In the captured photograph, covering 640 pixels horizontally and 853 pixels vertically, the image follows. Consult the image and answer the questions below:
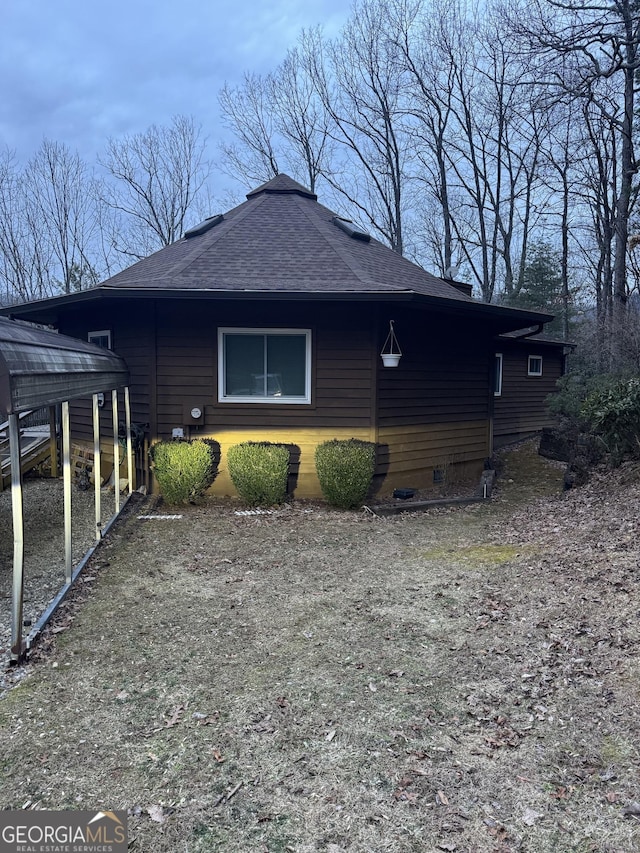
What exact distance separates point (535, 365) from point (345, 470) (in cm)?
1066

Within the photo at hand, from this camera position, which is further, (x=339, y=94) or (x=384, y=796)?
(x=339, y=94)

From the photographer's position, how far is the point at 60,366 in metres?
4.09

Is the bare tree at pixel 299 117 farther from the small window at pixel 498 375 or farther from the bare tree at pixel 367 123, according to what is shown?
the small window at pixel 498 375

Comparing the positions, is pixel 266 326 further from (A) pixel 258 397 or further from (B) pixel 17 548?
(B) pixel 17 548

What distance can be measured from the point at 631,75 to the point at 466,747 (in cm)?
1737

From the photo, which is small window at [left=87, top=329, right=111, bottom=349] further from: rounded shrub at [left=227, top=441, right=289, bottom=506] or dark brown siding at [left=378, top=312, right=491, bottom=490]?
dark brown siding at [left=378, top=312, right=491, bottom=490]

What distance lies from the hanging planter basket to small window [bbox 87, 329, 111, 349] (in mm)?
4558

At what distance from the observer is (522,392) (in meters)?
15.4

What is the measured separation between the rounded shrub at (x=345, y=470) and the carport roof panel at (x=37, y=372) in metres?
3.21

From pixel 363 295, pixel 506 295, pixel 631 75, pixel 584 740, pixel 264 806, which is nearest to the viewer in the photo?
pixel 264 806

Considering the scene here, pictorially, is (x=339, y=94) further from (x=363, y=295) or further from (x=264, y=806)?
(x=264, y=806)

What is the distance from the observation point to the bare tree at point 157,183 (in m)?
25.1

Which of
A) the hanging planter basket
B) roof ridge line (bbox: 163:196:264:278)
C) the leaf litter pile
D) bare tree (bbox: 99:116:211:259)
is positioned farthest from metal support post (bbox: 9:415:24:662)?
bare tree (bbox: 99:116:211:259)

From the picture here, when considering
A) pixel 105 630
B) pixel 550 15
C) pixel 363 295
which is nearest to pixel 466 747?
pixel 105 630
